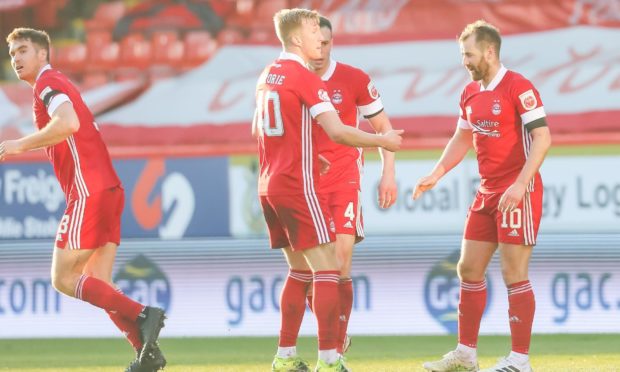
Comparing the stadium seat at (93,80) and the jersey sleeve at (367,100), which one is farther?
the stadium seat at (93,80)

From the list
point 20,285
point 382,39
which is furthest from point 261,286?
point 382,39

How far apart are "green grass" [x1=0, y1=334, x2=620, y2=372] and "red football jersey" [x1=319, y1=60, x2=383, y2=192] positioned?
1.15 metres

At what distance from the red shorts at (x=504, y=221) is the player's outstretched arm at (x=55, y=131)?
7.13 feet

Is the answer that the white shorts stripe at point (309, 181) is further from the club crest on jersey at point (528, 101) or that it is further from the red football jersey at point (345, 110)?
the club crest on jersey at point (528, 101)

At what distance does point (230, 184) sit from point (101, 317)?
1.51 m

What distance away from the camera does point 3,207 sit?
425 inches

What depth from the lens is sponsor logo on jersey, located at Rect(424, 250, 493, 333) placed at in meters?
9.96

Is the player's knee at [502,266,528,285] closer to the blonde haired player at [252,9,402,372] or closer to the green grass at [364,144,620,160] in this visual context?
the blonde haired player at [252,9,402,372]

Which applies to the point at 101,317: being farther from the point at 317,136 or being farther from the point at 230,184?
the point at 317,136

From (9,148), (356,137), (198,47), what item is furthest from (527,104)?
(198,47)

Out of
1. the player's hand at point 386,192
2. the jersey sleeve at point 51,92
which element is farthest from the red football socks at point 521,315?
the jersey sleeve at point 51,92

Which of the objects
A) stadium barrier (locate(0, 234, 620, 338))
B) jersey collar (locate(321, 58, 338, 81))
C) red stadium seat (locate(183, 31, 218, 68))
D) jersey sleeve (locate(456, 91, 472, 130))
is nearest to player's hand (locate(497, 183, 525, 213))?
jersey sleeve (locate(456, 91, 472, 130))

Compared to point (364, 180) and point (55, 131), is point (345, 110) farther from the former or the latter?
point (364, 180)

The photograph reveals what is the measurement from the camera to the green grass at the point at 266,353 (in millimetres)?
7875
